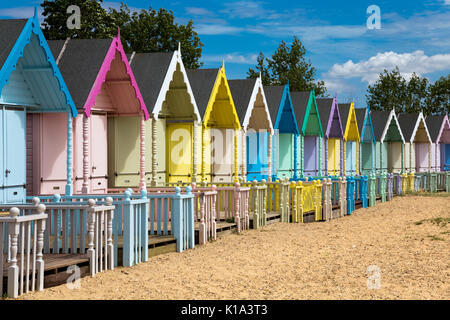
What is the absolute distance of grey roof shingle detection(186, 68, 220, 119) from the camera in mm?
20156

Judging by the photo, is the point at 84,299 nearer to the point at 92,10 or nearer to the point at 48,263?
the point at 48,263

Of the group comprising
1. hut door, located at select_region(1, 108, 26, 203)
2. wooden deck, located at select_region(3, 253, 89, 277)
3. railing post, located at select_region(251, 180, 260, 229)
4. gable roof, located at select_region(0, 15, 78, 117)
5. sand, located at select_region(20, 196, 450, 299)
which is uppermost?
gable roof, located at select_region(0, 15, 78, 117)

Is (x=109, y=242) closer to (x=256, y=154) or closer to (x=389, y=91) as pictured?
(x=256, y=154)

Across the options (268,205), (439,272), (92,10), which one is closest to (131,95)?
(268,205)

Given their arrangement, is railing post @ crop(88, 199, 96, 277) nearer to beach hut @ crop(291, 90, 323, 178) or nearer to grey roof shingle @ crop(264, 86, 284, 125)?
grey roof shingle @ crop(264, 86, 284, 125)

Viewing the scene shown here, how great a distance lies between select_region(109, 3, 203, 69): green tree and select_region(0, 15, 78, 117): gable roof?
111ft

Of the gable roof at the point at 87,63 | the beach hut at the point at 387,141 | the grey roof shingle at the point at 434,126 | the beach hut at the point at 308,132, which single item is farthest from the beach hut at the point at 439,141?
the gable roof at the point at 87,63

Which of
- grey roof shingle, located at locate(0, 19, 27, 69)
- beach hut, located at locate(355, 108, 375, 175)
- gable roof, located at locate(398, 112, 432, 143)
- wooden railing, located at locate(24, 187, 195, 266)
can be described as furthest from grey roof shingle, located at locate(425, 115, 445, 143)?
grey roof shingle, located at locate(0, 19, 27, 69)

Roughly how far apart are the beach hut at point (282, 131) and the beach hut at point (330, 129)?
298 cm

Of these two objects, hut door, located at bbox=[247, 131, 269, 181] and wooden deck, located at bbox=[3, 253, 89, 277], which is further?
hut door, located at bbox=[247, 131, 269, 181]

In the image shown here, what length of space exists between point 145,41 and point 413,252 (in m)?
38.0

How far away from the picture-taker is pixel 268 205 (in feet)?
64.1

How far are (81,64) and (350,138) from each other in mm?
21310

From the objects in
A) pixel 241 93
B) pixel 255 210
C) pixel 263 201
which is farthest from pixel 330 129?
pixel 255 210
